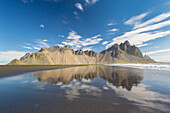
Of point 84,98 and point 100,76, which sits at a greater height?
point 84,98

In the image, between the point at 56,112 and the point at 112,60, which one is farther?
the point at 112,60

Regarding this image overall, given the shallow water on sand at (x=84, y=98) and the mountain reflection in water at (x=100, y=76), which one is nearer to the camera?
the shallow water on sand at (x=84, y=98)

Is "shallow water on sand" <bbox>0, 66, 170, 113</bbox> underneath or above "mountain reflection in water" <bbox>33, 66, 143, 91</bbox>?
above

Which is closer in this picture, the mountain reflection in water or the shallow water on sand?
the shallow water on sand

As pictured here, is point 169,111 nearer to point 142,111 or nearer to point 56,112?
point 142,111

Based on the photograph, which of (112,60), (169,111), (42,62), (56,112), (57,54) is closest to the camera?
(56,112)

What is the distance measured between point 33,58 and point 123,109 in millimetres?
112192

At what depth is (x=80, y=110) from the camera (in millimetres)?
4273

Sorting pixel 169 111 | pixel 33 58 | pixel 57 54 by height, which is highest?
pixel 57 54

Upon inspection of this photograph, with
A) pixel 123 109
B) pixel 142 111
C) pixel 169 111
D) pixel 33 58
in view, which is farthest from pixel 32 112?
pixel 33 58

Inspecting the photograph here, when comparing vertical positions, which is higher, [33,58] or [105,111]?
[33,58]

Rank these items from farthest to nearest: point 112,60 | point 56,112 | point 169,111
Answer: point 112,60, point 169,111, point 56,112

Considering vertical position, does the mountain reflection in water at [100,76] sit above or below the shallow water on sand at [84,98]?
below

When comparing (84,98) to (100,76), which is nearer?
(84,98)
